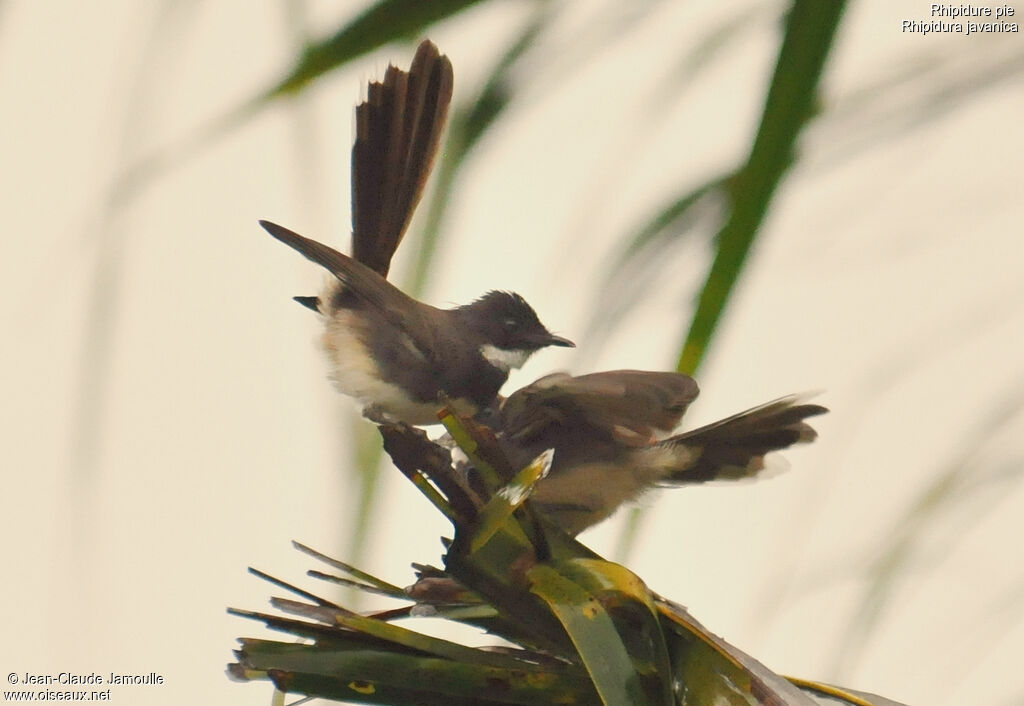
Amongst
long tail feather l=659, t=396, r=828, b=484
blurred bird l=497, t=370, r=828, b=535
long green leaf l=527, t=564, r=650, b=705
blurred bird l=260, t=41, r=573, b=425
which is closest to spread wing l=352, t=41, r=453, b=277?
blurred bird l=260, t=41, r=573, b=425

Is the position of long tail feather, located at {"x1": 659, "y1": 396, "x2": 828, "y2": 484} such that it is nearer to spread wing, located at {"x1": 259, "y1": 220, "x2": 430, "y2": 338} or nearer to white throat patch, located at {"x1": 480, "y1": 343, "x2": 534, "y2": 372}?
Result: spread wing, located at {"x1": 259, "y1": 220, "x2": 430, "y2": 338}

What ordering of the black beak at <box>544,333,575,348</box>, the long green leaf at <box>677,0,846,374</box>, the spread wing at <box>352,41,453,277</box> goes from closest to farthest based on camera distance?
the long green leaf at <box>677,0,846,374</box> → the spread wing at <box>352,41,453,277</box> → the black beak at <box>544,333,575,348</box>

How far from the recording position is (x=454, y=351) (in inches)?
61.1

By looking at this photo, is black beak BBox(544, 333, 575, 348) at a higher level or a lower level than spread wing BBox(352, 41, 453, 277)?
lower

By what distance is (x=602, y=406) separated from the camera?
3.19 ft

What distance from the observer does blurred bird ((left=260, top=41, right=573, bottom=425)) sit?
1438 millimetres

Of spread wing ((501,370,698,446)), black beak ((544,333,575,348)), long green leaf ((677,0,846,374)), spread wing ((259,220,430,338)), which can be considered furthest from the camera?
black beak ((544,333,575,348))

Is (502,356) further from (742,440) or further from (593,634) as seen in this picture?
(593,634)

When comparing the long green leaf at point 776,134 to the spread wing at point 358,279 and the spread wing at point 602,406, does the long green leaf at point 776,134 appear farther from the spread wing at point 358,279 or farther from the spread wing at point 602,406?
the spread wing at point 358,279

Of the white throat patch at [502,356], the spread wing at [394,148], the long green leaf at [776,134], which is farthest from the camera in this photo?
the white throat patch at [502,356]

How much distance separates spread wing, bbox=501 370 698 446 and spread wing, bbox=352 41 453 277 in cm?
49

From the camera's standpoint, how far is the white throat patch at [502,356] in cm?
160

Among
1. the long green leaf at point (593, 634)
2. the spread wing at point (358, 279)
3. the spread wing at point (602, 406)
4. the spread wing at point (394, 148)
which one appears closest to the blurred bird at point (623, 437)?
the spread wing at point (602, 406)

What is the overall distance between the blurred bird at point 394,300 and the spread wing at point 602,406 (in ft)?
1.11
